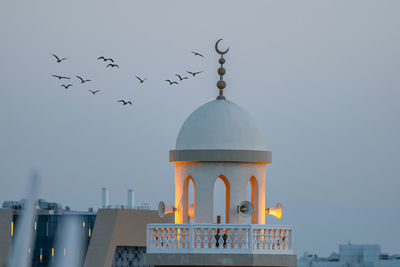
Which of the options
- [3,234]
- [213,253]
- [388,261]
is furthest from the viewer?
[388,261]

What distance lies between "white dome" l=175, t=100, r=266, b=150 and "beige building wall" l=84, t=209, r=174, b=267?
96934mm

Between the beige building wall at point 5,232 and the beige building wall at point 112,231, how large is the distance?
7937mm

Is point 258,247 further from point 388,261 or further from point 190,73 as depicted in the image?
point 388,261

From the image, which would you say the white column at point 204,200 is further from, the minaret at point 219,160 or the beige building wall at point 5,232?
the beige building wall at point 5,232

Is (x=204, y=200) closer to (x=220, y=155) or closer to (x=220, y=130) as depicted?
(x=220, y=155)

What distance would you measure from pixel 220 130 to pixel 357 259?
152685mm

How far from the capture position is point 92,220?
12512 centimetres

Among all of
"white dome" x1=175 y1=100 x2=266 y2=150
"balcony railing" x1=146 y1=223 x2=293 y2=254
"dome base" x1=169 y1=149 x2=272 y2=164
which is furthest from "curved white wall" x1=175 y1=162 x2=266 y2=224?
"balcony railing" x1=146 y1=223 x2=293 y2=254

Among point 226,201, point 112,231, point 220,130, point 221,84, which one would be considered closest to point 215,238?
point 226,201

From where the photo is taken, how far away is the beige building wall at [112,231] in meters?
122

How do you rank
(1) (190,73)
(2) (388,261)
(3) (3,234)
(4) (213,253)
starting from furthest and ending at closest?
1. (2) (388,261)
2. (3) (3,234)
3. (1) (190,73)
4. (4) (213,253)

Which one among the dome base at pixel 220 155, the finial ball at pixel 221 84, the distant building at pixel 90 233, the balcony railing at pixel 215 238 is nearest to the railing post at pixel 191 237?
the balcony railing at pixel 215 238

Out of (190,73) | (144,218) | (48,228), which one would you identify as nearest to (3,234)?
(48,228)

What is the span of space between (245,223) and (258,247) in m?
0.75
